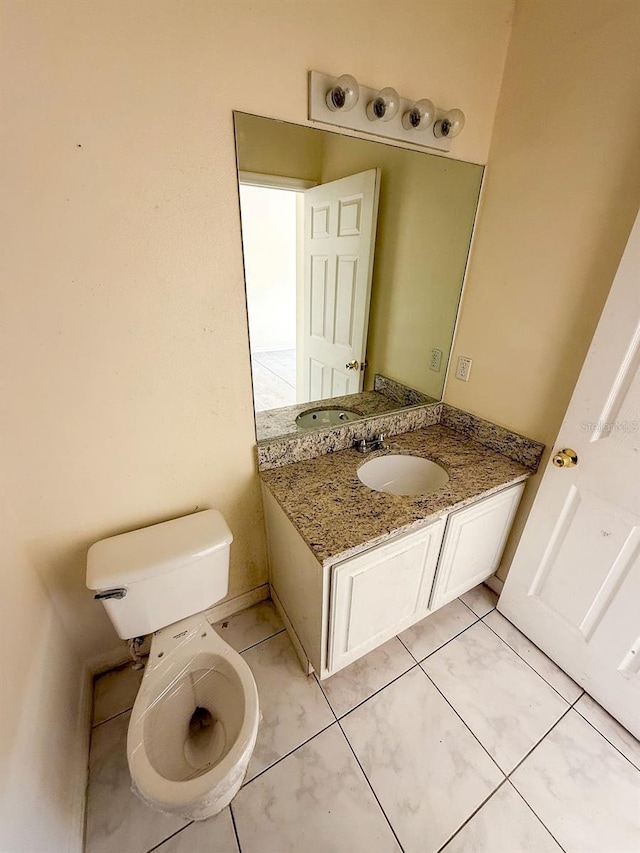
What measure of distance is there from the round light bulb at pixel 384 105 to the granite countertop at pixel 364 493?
1126 millimetres

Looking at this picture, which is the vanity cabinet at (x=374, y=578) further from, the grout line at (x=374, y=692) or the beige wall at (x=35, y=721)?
the beige wall at (x=35, y=721)

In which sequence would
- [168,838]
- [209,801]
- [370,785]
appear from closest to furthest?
[209,801] → [168,838] → [370,785]

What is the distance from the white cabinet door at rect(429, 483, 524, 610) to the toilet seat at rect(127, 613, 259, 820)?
81 centimetres

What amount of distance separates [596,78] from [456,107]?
1.27 feet

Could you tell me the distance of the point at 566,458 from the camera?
3.87 ft

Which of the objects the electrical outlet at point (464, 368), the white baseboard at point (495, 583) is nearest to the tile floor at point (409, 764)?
the white baseboard at point (495, 583)

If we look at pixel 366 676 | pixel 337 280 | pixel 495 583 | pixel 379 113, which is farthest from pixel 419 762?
pixel 379 113

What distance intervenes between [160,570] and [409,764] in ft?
3.40

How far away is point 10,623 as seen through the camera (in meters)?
0.83

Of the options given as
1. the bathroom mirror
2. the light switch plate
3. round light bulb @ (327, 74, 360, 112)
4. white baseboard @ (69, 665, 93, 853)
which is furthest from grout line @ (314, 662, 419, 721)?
round light bulb @ (327, 74, 360, 112)

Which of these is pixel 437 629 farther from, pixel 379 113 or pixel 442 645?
pixel 379 113

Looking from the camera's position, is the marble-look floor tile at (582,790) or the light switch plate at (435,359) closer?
the marble-look floor tile at (582,790)

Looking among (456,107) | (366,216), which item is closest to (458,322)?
(366,216)

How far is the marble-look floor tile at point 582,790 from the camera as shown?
982mm
